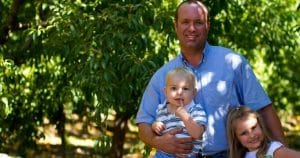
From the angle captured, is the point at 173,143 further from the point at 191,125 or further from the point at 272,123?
the point at 272,123

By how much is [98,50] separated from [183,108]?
4.87 ft

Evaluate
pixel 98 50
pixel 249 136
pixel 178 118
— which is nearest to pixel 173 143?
pixel 178 118

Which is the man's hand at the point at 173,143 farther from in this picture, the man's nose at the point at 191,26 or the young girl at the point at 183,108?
the man's nose at the point at 191,26

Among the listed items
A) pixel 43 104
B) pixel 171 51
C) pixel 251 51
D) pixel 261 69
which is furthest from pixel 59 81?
pixel 261 69

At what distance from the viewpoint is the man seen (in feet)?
10.3

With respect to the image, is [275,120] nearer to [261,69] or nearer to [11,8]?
[11,8]

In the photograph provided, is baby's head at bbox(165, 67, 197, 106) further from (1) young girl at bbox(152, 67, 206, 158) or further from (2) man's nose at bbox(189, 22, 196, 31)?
(2) man's nose at bbox(189, 22, 196, 31)

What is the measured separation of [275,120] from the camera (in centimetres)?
321

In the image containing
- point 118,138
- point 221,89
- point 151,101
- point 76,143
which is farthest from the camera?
point 76,143

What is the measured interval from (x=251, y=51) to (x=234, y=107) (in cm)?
326

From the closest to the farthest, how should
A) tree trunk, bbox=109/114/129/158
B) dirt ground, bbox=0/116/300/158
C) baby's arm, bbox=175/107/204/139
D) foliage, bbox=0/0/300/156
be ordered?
1. baby's arm, bbox=175/107/204/139
2. foliage, bbox=0/0/300/156
3. tree trunk, bbox=109/114/129/158
4. dirt ground, bbox=0/116/300/158

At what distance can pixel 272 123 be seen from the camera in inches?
126

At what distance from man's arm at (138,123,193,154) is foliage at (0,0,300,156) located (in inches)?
39.7

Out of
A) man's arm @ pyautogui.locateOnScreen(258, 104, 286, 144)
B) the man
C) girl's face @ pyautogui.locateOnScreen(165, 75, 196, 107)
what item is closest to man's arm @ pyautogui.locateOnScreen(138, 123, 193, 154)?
the man
